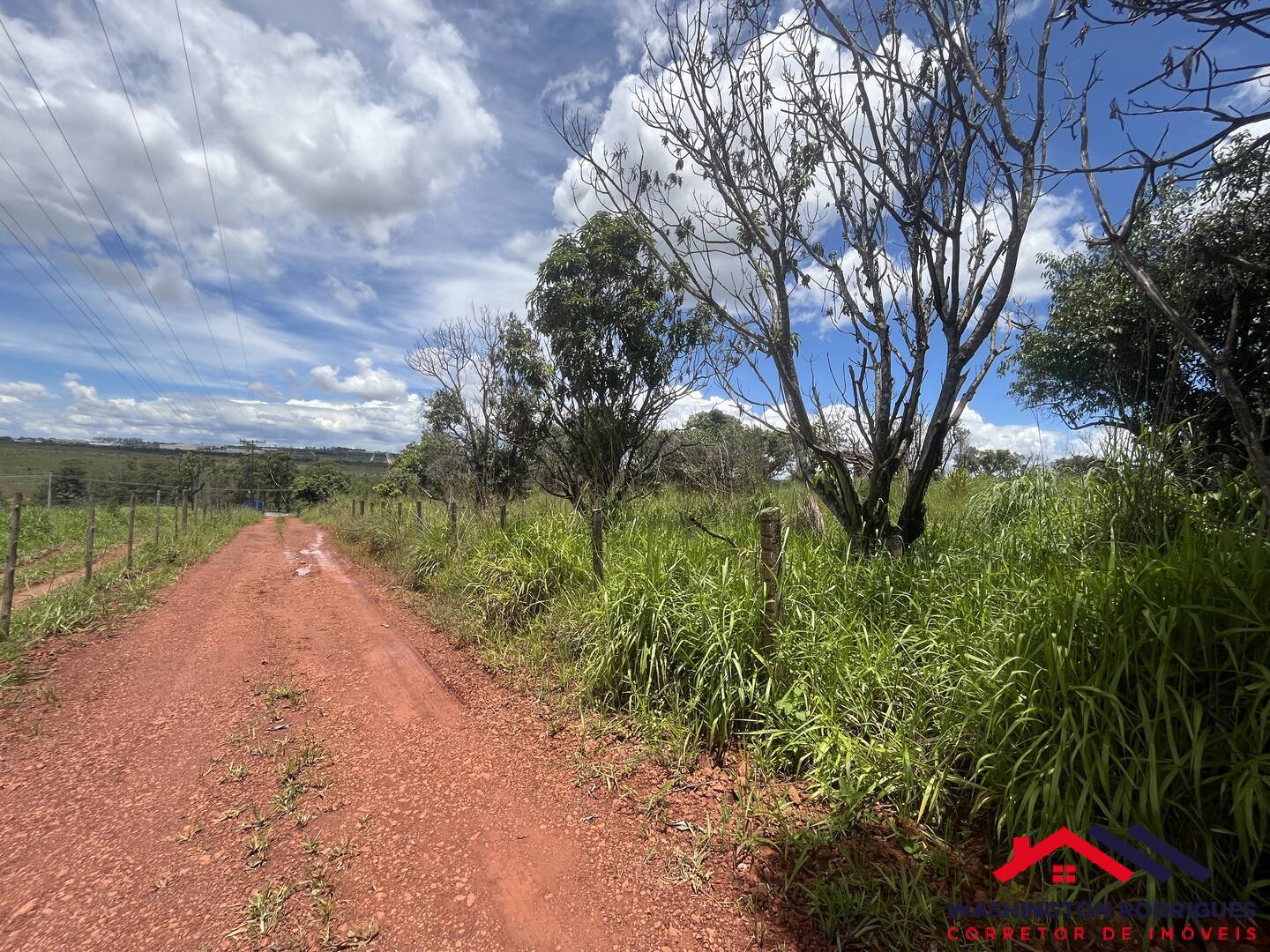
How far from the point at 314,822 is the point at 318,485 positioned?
41.4 m

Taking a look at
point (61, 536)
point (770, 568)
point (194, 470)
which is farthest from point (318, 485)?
point (770, 568)

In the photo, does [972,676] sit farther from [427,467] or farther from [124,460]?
[124,460]

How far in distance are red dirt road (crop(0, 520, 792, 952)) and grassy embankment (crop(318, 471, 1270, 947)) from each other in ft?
2.03

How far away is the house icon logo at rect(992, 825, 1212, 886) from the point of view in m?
1.64

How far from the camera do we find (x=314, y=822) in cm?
247

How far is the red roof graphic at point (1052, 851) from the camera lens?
66.5 inches

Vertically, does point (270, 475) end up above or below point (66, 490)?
above

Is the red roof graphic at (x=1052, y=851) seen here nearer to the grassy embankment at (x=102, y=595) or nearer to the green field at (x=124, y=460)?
the grassy embankment at (x=102, y=595)

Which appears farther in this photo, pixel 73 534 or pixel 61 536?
pixel 73 534

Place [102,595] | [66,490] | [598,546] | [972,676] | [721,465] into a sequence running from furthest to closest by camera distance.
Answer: [66,490] → [721,465] → [102,595] → [598,546] → [972,676]

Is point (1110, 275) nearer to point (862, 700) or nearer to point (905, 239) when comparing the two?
point (905, 239)

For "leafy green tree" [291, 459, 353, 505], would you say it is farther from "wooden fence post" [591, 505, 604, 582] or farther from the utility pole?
"wooden fence post" [591, 505, 604, 582]

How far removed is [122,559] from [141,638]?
16.3 ft

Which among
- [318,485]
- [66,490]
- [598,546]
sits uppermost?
[598,546]
